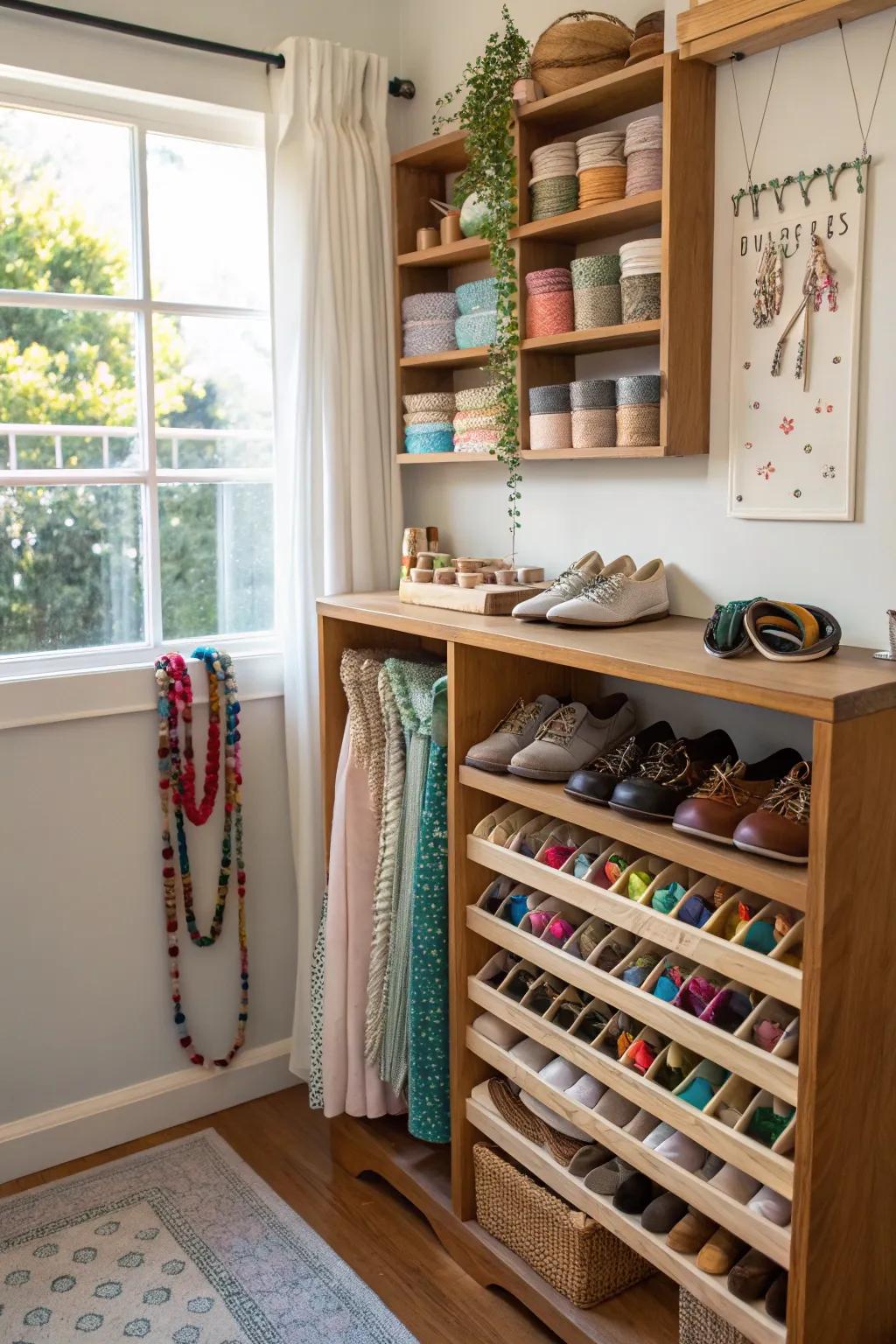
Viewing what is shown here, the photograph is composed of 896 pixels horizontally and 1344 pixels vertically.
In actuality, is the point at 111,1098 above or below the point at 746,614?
below

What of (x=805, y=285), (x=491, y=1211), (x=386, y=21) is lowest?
(x=491, y=1211)

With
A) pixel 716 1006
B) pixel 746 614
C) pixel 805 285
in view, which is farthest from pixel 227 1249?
pixel 805 285

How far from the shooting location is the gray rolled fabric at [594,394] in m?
2.09

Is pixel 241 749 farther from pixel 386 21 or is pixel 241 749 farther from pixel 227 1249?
pixel 386 21

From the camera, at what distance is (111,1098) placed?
2.60 meters

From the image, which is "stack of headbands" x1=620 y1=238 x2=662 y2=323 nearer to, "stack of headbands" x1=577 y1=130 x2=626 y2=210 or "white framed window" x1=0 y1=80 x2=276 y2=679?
"stack of headbands" x1=577 y1=130 x2=626 y2=210

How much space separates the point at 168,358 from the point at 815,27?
144cm

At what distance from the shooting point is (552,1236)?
76.0 inches

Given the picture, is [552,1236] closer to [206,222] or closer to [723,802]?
[723,802]

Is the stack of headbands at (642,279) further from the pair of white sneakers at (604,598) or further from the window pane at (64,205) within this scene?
the window pane at (64,205)

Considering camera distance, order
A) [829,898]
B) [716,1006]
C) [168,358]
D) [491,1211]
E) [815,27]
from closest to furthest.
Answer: [829,898] → [716,1006] → [815,27] → [491,1211] → [168,358]

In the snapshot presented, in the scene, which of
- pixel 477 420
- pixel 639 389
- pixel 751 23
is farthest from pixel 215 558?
pixel 751 23

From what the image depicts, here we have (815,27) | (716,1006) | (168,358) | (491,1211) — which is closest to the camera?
(716,1006)

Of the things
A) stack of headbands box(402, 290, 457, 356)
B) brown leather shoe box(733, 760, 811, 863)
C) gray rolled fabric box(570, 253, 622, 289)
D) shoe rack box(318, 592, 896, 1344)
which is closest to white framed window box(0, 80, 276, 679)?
stack of headbands box(402, 290, 457, 356)
